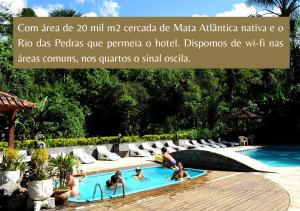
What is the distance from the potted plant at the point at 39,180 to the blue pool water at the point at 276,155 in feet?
51.0

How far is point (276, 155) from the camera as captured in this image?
928 inches

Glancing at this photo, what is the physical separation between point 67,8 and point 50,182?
36.1 meters

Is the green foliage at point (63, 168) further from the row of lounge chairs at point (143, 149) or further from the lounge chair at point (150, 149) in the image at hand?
the lounge chair at point (150, 149)

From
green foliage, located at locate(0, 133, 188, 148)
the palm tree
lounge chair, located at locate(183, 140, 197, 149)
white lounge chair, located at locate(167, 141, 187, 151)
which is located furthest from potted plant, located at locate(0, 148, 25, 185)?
the palm tree

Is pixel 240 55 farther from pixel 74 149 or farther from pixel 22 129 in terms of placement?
pixel 22 129

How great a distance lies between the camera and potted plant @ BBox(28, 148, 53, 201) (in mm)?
7267

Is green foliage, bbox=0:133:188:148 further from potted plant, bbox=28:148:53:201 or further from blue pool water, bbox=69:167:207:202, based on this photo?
potted plant, bbox=28:148:53:201

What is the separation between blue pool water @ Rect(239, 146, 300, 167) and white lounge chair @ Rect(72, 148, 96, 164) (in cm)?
1001

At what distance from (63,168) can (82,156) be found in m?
8.34

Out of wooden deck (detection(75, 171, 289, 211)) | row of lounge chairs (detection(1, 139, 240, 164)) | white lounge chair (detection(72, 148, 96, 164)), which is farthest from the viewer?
row of lounge chairs (detection(1, 139, 240, 164))

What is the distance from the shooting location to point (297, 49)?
3259cm

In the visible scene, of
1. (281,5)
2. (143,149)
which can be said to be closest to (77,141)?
(143,149)

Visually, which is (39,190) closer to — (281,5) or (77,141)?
(77,141)

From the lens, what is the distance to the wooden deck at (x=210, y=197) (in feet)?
25.5
